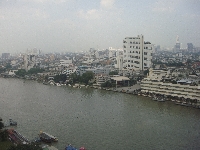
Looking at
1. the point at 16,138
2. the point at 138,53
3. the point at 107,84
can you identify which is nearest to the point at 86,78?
the point at 107,84

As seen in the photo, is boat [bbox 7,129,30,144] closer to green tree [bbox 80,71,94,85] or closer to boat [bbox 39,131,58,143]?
boat [bbox 39,131,58,143]

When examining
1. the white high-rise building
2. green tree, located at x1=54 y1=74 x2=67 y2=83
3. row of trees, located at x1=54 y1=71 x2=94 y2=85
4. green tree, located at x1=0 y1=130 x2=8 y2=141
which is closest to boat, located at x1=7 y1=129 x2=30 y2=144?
green tree, located at x1=0 y1=130 x2=8 y2=141

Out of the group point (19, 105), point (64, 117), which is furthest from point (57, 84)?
point (64, 117)

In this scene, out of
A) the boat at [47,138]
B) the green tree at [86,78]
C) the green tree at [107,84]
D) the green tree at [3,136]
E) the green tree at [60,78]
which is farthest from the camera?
the green tree at [60,78]

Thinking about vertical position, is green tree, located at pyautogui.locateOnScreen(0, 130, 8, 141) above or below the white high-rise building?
below

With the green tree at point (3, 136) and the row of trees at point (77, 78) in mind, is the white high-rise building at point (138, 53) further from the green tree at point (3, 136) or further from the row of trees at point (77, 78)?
the green tree at point (3, 136)

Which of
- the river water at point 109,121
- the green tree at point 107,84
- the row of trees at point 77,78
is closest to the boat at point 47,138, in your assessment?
the river water at point 109,121
